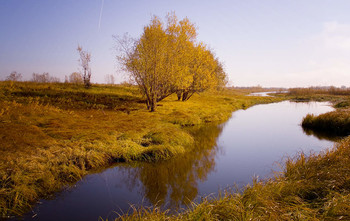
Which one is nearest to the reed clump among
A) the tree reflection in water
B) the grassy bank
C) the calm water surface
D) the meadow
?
the calm water surface

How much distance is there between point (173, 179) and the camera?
8.10 meters

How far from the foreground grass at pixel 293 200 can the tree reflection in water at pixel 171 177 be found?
0.66 meters

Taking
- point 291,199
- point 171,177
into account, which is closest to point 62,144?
point 171,177

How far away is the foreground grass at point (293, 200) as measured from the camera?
4.56 meters

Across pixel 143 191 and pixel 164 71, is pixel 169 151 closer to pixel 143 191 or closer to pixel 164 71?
pixel 143 191

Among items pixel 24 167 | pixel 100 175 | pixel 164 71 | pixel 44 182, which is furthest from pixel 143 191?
pixel 164 71

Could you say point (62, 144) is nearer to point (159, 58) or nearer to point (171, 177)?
point (171, 177)

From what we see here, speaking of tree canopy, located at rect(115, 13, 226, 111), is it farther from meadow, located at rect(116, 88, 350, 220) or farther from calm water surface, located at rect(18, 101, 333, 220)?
meadow, located at rect(116, 88, 350, 220)

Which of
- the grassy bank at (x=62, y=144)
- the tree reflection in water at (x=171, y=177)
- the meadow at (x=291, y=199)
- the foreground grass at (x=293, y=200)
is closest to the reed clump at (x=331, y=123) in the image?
the meadow at (x=291, y=199)

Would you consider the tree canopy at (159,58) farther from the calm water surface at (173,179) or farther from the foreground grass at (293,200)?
the foreground grass at (293,200)

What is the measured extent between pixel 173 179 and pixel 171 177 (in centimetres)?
18

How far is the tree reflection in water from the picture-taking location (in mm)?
6750

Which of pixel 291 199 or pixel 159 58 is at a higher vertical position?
pixel 159 58

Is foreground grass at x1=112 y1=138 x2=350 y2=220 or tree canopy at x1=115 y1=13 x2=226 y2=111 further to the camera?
tree canopy at x1=115 y1=13 x2=226 y2=111
